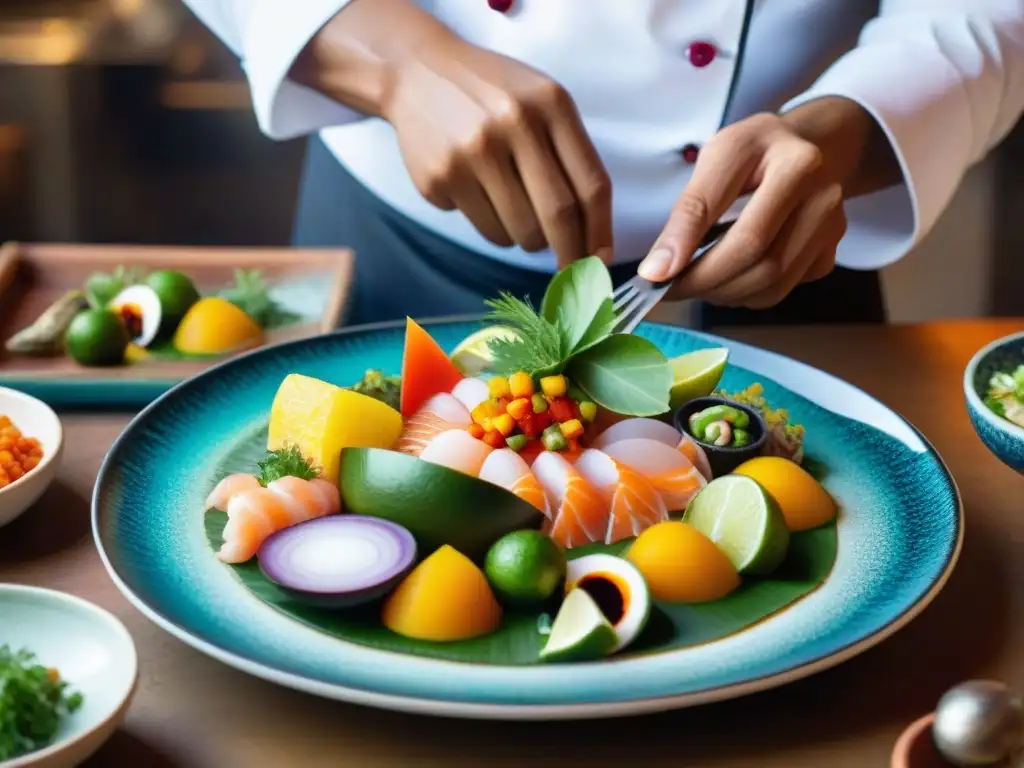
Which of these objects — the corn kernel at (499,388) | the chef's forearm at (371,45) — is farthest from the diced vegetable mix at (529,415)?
the chef's forearm at (371,45)

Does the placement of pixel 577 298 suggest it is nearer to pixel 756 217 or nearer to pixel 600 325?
pixel 600 325

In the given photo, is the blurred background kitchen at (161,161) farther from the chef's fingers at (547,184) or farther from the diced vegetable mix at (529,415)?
the diced vegetable mix at (529,415)

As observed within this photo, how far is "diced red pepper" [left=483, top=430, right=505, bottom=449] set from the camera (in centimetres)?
115

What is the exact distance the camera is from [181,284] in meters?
1.65

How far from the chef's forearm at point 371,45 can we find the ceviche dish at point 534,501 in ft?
1.10

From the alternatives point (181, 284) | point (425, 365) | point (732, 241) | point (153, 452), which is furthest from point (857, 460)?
point (181, 284)

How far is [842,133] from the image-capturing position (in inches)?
58.8

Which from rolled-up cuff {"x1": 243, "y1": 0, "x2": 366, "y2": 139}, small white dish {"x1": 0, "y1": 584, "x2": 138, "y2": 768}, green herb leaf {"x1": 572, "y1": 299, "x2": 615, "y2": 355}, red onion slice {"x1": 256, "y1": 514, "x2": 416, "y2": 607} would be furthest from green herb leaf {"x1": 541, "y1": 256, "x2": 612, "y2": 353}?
small white dish {"x1": 0, "y1": 584, "x2": 138, "y2": 768}

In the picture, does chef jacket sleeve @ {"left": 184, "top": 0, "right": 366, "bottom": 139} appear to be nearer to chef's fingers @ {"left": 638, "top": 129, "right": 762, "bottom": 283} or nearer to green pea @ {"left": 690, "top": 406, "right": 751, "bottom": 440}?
chef's fingers @ {"left": 638, "top": 129, "right": 762, "bottom": 283}

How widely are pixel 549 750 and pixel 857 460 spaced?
0.52 meters

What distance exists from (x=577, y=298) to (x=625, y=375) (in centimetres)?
12

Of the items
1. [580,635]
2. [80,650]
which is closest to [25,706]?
[80,650]

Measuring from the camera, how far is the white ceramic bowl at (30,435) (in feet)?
3.43

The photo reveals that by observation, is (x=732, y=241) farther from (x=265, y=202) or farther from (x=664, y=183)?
(x=265, y=202)
